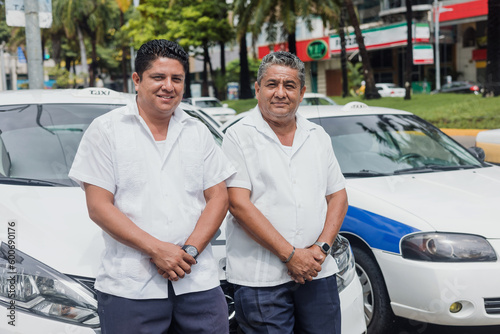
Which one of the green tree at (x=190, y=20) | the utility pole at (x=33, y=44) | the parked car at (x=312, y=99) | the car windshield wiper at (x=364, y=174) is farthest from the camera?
the green tree at (x=190, y=20)

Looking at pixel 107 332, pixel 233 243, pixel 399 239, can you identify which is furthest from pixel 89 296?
pixel 399 239

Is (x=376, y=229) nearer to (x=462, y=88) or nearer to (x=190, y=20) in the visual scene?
(x=190, y=20)

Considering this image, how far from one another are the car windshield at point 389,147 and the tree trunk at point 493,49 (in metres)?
14.6

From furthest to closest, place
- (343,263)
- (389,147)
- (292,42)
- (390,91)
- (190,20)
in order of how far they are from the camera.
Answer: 1. (390,91)
2. (190,20)
3. (292,42)
4. (389,147)
5. (343,263)

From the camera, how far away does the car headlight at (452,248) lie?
336 cm

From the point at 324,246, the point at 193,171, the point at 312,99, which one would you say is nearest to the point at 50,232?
the point at 193,171

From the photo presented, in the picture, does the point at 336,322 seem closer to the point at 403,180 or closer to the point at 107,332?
the point at 107,332

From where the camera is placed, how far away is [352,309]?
2.86 meters

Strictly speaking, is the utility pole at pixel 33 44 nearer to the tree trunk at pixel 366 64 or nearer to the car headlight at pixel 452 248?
the car headlight at pixel 452 248

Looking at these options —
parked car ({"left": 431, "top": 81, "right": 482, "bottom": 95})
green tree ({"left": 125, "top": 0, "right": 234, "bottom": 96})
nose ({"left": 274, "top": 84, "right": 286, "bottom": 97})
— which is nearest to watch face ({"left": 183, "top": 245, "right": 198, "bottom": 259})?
nose ({"left": 274, "top": 84, "right": 286, "bottom": 97})

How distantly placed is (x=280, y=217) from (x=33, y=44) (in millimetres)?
7192

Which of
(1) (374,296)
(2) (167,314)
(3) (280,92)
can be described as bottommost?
(1) (374,296)

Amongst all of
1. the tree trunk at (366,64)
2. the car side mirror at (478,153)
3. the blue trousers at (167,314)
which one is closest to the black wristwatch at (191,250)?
the blue trousers at (167,314)

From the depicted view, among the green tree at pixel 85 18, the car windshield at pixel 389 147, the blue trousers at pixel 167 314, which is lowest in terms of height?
the blue trousers at pixel 167 314
